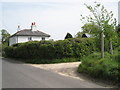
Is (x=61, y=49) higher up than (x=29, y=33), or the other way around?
(x=29, y=33)

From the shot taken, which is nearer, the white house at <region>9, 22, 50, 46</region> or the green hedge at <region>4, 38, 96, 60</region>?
the green hedge at <region>4, 38, 96, 60</region>

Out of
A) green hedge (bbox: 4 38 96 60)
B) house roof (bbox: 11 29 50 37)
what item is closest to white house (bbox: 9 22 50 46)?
house roof (bbox: 11 29 50 37)

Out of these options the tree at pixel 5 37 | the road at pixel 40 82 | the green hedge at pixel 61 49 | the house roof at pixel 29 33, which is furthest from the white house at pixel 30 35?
the road at pixel 40 82

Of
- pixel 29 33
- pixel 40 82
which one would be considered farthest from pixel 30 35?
pixel 40 82

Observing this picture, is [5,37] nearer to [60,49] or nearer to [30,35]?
[30,35]

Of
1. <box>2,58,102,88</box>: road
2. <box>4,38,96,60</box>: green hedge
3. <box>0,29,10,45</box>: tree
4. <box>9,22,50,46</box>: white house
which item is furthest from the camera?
<box>0,29,10,45</box>: tree

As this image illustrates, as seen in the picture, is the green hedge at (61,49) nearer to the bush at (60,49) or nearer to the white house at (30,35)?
the bush at (60,49)

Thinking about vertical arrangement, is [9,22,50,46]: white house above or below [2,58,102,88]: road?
above

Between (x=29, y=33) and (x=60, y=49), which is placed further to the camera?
(x=29, y=33)

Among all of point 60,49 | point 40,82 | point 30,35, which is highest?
point 30,35

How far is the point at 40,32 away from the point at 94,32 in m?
34.9

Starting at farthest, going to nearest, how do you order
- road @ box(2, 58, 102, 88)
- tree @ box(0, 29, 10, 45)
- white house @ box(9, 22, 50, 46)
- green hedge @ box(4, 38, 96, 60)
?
tree @ box(0, 29, 10, 45), white house @ box(9, 22, 50, 46), green hedge @ box(4, 38, 96, 60), road @ box(2, 58, 102, 88)

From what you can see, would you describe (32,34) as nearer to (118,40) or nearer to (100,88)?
(118,40)

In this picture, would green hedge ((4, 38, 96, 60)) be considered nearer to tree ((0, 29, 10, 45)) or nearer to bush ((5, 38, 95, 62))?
bush ((5, 38, 95, 62))
